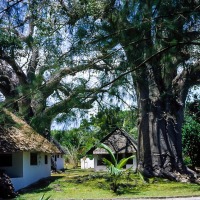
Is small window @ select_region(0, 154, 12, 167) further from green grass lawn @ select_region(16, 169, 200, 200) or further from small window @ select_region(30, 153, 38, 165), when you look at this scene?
green grass lawn @ select_region(16, 169, 200, 200)

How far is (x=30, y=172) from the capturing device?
19578 mm

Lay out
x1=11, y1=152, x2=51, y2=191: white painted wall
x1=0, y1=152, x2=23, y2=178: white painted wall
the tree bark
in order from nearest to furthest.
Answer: x1=11, y1=152, x2=51, y2=191: white painted wall → the tree bark → x1=0, y1=152, x2=23, y2=178: white painted wall

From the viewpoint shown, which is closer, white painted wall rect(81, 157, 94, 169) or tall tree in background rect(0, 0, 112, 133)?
tall tree in background rect(0, 0, 112, 133)

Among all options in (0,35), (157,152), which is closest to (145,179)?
(157,152)

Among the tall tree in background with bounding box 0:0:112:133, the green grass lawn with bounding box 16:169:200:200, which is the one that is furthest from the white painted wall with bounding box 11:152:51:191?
the tall tree in background with bounding box 0:0:112:133

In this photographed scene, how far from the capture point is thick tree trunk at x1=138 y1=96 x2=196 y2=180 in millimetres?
17688

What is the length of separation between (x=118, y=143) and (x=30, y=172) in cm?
933

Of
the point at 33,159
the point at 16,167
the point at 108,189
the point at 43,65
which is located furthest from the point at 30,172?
the point at 43,65

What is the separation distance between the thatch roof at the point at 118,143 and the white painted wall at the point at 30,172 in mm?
5061

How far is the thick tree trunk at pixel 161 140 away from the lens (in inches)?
696

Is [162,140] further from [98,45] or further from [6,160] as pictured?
[98,45]

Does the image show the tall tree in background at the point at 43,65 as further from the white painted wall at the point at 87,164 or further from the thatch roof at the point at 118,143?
the white painted wall at the point at 87,164

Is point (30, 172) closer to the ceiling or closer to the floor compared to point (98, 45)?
closer to the floor

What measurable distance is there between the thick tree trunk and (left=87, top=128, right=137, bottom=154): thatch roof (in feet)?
27.2
